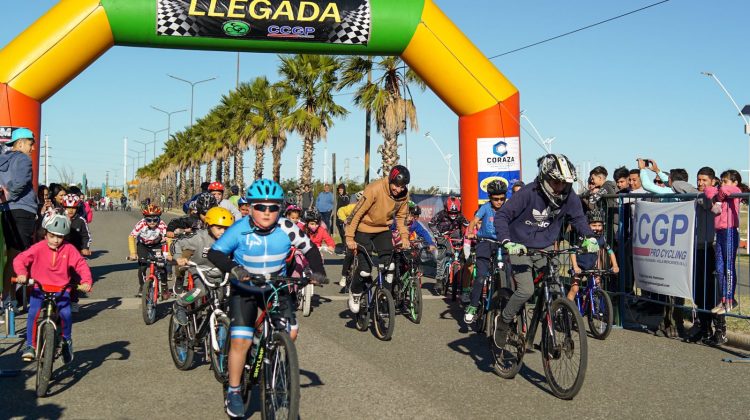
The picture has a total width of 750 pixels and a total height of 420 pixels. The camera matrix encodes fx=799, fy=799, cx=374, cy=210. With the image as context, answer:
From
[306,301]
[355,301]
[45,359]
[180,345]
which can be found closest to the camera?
[45,359]

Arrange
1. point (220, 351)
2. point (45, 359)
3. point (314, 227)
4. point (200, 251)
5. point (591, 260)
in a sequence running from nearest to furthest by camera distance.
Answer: point (220, 351) < point (45, 359) < point (200, 251) < point (591, 260) < point (314, 227)

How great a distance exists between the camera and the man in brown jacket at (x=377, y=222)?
32.8 ft

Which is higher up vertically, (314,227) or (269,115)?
(269,115)

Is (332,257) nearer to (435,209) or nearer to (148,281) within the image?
(435,209)

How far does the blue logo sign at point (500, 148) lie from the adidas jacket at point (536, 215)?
24.1ft

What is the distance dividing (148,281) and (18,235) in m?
1.67

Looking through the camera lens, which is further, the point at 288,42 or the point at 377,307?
the point at 288,42

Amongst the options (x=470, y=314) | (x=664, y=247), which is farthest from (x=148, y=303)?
(x=664, y=247)

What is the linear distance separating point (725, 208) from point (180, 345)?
6.23 m

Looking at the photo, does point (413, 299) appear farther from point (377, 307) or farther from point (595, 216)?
point (595, 216)

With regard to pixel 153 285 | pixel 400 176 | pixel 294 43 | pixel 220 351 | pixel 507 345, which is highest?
pixel 294 43

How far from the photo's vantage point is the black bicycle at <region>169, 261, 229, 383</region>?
623 cm

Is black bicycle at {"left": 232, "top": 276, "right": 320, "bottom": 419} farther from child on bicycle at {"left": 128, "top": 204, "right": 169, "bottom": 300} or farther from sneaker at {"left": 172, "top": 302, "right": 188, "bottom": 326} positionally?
child on bicycle at {"left": 128, "top": 204, "right": 169, "bottom": 300}

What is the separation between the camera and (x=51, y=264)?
7.20m
